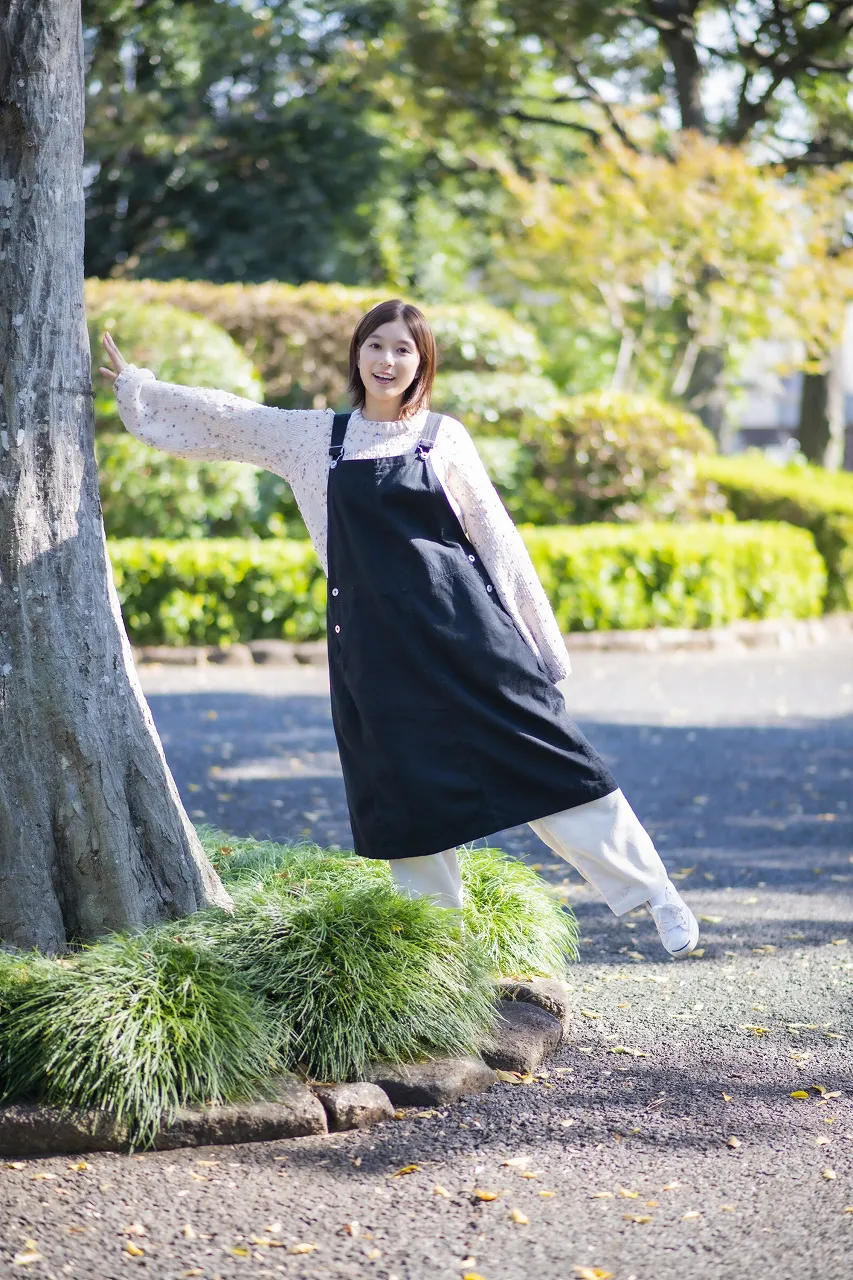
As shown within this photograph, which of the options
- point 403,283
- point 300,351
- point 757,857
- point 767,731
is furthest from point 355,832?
point 403,283

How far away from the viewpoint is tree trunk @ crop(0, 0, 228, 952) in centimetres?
323

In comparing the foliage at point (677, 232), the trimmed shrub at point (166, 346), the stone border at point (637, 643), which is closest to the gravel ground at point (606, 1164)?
the stone border at point (637, 643)

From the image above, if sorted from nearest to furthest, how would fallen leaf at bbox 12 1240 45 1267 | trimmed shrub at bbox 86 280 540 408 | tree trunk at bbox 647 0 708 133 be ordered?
fallen leaf at bbox 12 1240 45 1267 < trimmed shrub at bbox 86 280 540 408 < tree trunk at bbox 647 0 708 133

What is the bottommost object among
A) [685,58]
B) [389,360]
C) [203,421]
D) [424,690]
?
[424,690]

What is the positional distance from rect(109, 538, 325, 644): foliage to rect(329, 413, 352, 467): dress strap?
6.65 metres

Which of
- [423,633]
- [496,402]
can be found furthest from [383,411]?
[496,402]

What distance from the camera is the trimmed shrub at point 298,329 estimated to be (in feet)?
41.2

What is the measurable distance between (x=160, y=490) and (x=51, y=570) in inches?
314

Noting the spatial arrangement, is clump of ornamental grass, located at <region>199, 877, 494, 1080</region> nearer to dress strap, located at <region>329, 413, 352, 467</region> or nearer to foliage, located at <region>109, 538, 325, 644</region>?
dress strap, located at <region>329, 413, 352, 467</region>

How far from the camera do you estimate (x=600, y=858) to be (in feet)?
11.1

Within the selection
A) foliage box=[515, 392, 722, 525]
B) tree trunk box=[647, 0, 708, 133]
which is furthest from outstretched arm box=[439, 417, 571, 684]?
tree trunk box=[647, 0, 708, 133]

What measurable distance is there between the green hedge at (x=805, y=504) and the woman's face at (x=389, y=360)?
1059 cm

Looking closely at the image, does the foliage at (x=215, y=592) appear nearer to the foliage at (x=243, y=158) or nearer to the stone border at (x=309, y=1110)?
the stone border at (x=309, y=1110)

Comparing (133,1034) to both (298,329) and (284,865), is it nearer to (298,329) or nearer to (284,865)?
(284,865)
